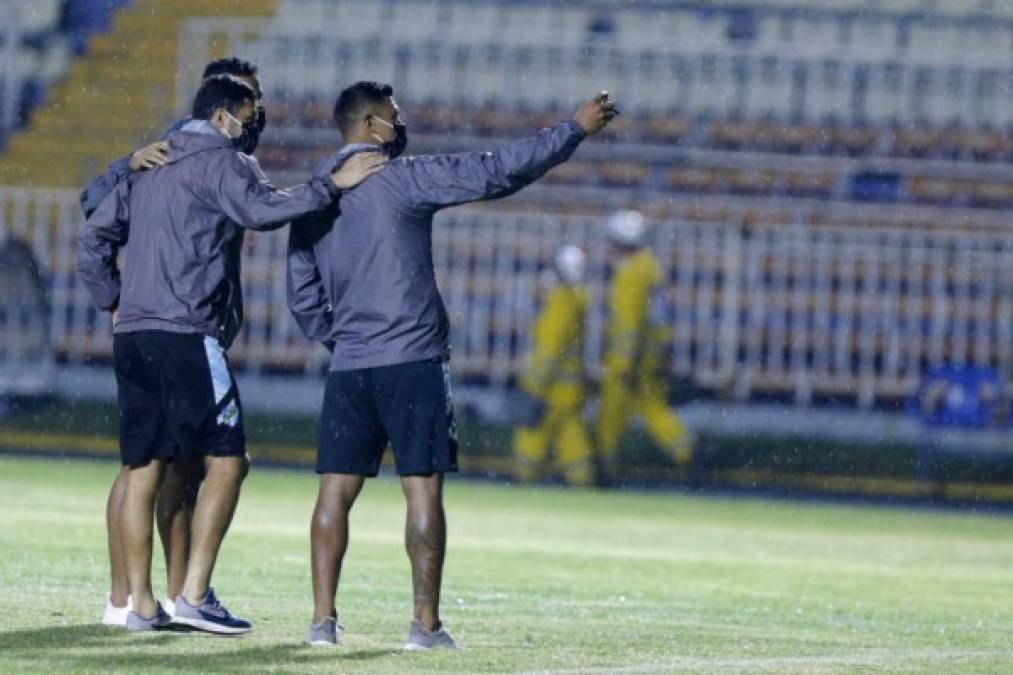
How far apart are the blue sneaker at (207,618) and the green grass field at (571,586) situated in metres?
0.07

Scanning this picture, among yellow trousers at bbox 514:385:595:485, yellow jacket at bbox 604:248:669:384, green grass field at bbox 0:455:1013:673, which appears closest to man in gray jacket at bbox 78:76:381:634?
green grass field at bbox 0:455:1013:673

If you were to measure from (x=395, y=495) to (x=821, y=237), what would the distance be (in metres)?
5.65

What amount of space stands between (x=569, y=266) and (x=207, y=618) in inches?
426

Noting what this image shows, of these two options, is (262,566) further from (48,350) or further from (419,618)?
(48,350)

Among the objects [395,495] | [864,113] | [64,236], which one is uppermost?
[864,113]

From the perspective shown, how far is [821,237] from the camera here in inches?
777

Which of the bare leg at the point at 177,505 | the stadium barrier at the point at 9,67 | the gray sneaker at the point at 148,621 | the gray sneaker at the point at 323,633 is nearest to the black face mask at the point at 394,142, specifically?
the bare leg at the point at 177,505

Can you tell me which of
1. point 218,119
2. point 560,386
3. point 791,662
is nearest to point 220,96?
point 218,119

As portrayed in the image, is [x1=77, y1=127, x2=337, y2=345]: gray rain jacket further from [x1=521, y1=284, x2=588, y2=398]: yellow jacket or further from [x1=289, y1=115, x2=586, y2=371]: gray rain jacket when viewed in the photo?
[x1=521, y1=284, x2=588, y2=398]: yellow jacket

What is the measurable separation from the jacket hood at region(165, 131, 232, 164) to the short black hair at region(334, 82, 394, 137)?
0.38 metres

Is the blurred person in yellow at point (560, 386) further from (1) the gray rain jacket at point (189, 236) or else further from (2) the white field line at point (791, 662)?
(1) the gray rain jacket at point (189, 236)

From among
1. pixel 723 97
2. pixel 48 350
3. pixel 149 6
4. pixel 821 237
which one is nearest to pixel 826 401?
pixel 821 237

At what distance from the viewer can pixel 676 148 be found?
22766 millimetres

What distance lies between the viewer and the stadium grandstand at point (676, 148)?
1969cm
